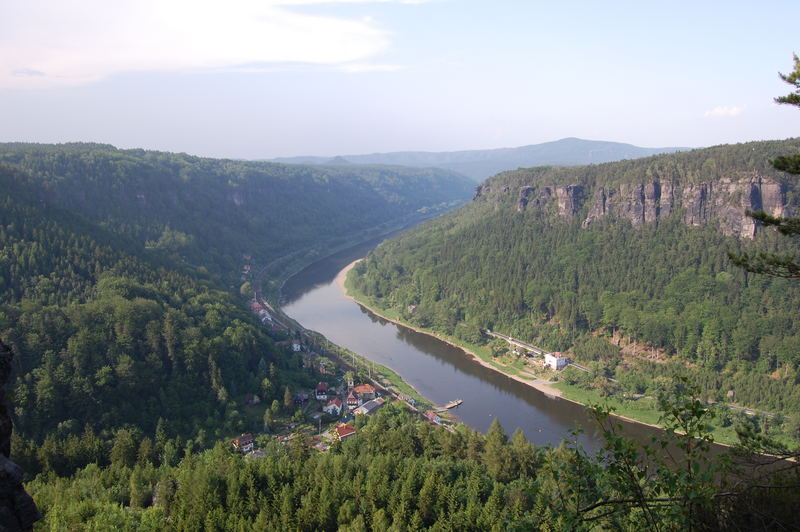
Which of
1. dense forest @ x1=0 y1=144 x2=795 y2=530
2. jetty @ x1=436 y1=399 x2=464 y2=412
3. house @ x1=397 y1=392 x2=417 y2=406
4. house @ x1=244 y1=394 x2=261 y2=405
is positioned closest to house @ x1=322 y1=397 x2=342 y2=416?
dense forest @ x1=0 y1=144 x2=795 y2=530

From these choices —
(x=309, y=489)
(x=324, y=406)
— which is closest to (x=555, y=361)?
(x=324, y=406)

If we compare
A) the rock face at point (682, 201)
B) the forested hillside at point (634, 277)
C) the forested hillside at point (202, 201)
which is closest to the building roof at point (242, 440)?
the forested hillside at point (634, 277)

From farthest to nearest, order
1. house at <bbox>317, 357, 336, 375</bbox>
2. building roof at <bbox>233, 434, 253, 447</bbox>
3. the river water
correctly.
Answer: house at <bbox>317, 357, 336, 375</bbox>
the river water
building roof at <bbox>233, 434, 253, 447</bbox>

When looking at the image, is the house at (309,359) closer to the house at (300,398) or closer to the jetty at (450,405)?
Answer: the house at (300,398)

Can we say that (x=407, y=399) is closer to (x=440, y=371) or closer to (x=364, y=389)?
(x=364, y=389)

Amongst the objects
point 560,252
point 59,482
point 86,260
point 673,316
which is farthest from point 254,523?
point 560,252

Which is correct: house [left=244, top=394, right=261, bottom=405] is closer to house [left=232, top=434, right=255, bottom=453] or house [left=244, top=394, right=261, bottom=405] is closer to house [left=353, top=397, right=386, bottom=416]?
house [left=232, top=434, right=255, bottom=453]
